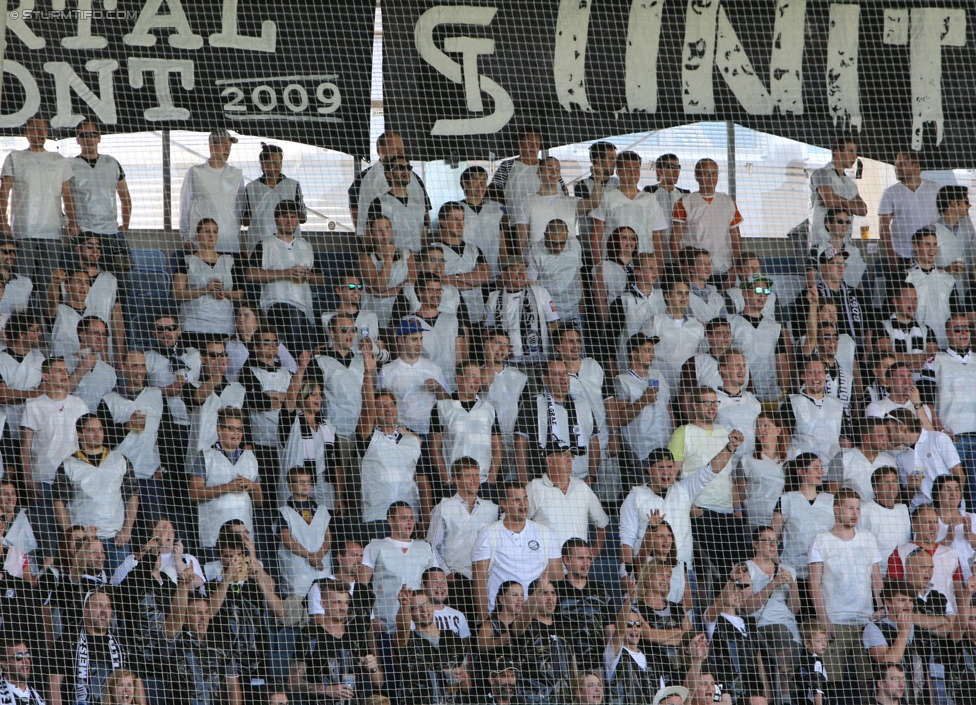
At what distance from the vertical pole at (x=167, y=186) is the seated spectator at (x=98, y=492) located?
1335mm

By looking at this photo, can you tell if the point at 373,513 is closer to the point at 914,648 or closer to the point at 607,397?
the point at 607,397

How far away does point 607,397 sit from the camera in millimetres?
6258

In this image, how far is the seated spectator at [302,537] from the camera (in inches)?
223

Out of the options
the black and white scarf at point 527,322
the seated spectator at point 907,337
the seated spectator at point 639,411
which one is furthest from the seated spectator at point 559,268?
the seated spectator at point 907,337

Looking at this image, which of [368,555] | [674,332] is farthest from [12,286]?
[674,332]

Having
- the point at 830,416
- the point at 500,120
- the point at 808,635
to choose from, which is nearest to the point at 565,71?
the point at 500,120

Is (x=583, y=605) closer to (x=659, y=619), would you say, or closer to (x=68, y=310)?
(x=659, y=619)

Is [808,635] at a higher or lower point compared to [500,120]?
lower

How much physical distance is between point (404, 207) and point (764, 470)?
7.89 ft

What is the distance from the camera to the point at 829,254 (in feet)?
22.6

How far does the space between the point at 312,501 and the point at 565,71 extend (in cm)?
300

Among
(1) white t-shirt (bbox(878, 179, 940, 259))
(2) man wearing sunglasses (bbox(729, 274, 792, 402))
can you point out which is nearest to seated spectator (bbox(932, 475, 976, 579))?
(2) man wearing sunglasses (bbox(729, 274, 792, 402))

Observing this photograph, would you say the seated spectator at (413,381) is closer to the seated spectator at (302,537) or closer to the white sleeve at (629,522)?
the seated spectator at (302,537)

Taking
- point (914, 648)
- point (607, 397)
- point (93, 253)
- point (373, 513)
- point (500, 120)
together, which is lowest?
point (914, 648)
